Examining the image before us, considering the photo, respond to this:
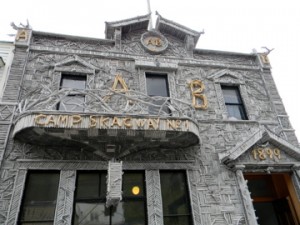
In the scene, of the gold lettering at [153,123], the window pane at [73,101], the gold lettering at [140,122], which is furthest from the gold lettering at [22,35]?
the gold lettering at [153,123]

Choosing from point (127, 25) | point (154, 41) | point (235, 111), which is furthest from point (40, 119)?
point (235, 111)

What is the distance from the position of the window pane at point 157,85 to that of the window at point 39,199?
492cm

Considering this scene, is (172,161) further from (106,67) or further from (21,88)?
(21,88)

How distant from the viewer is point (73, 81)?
9914mm

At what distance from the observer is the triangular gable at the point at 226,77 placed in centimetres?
1122

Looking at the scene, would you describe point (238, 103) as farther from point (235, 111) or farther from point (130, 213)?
point (130, 213)

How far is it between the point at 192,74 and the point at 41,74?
6242 mm

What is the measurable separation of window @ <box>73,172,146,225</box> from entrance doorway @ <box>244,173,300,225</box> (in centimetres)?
507

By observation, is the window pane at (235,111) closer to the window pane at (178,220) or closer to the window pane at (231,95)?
the window pane at (231,95)

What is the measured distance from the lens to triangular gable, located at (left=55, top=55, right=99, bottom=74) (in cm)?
985

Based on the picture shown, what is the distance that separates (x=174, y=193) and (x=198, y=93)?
4.34 meters

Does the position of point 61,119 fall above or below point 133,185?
above

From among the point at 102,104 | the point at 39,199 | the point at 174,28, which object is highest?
the point at 174,28

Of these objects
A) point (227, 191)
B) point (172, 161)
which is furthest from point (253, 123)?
point (172, 161)
